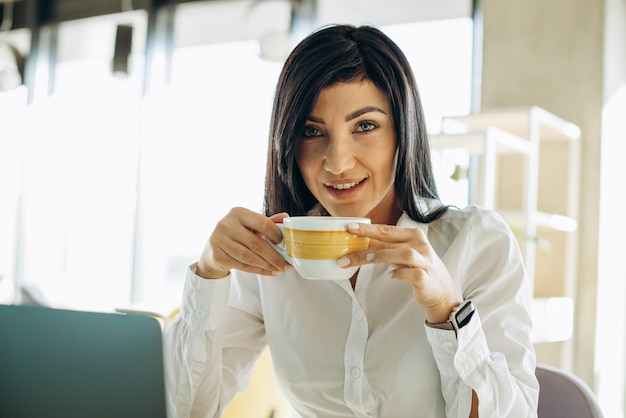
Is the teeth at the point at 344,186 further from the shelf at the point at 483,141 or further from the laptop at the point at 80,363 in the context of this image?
the shelf at the point at 483,141

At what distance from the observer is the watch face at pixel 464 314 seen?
3.28 feet

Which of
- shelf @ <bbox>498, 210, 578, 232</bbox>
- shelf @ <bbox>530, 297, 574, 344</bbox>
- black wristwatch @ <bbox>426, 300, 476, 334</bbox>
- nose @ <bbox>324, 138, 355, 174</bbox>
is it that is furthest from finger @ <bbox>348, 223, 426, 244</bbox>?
shelf @ <bbox>498, 210, 578, 232</bbox>

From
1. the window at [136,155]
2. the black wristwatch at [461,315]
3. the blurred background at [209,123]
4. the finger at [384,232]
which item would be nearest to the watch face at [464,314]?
the black wristwatch at [461,315]

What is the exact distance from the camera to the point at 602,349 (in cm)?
307

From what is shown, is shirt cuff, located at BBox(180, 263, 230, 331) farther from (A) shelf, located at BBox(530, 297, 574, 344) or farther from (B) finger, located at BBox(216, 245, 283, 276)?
(A) shelf, located at BBox(530, 297, 574, 344)

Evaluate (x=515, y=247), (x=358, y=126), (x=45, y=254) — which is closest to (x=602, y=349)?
(x=515, y=247)

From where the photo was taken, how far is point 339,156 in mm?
1186

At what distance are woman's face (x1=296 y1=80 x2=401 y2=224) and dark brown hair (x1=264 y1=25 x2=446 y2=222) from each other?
2 centimetres

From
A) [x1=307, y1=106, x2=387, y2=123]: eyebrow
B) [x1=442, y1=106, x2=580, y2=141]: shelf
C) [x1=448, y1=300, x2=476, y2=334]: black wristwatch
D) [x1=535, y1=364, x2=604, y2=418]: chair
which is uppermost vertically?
[x1=442, y1=106, x2=580, y2=141]: shelf

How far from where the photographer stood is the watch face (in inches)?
39.4

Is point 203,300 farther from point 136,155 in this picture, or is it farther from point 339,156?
point 136,155

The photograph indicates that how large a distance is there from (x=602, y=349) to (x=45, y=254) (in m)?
4.99

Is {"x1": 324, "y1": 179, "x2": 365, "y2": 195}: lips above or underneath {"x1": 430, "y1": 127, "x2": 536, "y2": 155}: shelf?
underneath

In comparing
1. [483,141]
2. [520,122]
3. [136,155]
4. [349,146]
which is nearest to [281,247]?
[349,146]
